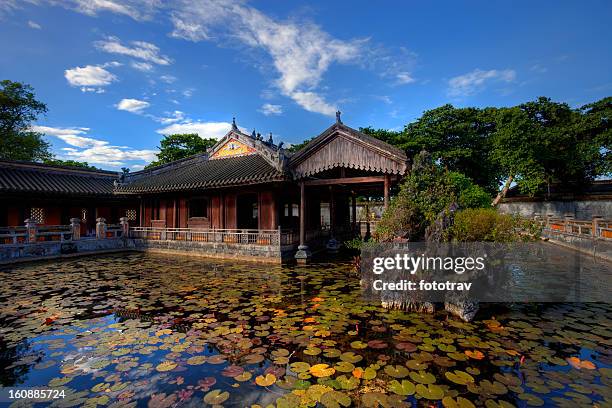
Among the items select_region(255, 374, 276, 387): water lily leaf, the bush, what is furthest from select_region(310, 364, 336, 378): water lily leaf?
the bush

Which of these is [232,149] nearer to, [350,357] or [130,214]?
[130,214]

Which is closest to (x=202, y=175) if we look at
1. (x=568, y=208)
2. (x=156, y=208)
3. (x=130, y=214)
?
(x=156, y=208)

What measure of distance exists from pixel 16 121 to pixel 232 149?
2753 cm

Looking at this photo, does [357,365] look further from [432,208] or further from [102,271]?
[102,271]

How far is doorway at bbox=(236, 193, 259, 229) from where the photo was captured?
14572 millimetres

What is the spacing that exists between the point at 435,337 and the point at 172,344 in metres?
4.13

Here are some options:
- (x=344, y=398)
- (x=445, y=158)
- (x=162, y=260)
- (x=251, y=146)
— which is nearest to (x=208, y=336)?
(x=344, y=398)

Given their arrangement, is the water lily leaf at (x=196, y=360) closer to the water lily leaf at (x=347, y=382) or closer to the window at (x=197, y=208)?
the water lily leaf at (x=347, y=382)

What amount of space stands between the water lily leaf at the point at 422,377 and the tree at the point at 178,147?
3927 centimetres

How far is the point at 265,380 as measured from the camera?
3.37m

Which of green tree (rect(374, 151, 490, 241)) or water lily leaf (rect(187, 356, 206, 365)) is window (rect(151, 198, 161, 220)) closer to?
green tree (rect(374, 151, 490, 241))

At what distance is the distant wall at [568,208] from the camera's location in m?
25.1
